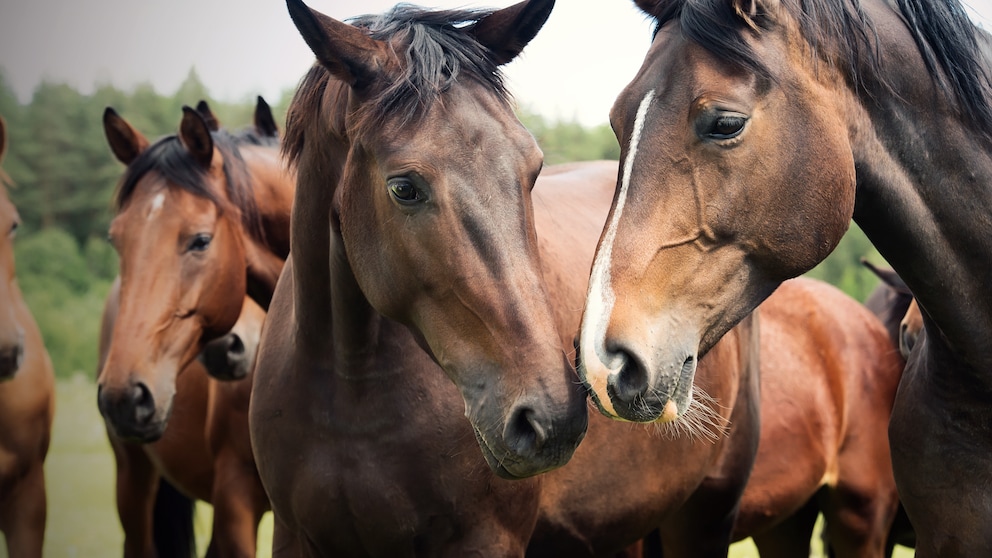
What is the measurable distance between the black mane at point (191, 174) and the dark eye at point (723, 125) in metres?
3.11

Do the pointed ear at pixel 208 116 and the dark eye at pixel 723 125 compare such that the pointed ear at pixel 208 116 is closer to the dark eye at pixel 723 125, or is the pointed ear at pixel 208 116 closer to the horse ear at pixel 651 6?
the horse ear at pixel 651 6

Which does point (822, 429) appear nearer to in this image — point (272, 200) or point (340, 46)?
point (272, 200)

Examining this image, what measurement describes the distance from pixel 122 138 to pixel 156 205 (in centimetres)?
63

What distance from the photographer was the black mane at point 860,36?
2588 millimetres

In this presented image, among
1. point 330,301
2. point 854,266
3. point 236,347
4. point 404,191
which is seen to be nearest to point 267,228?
point 236,347

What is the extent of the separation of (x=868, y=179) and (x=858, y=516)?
3.88 metres

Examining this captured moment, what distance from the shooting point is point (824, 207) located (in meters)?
2.57

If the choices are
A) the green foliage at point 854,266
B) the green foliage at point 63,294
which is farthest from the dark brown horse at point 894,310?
the green foliage at point 63,294

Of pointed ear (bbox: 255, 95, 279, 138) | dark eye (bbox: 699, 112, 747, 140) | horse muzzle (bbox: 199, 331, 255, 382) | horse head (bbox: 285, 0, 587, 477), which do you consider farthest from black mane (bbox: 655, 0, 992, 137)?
pointed ear (bbox: 255, 95, 279, 138)

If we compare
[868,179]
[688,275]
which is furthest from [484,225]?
[868,179]

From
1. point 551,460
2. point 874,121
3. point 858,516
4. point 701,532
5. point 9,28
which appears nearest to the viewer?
point 551,460

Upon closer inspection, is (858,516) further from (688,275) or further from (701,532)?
(688,275)

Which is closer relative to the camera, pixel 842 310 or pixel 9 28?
pixel 842 310

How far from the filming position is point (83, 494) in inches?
468
